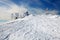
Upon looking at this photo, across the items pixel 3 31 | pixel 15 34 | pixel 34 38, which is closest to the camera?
pixel 34 38

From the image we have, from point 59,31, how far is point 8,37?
373cm

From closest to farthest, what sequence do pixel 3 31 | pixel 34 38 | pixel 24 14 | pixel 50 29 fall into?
pixel 34 38, pixel 3 31, pixel 50 29, pixel 24 14

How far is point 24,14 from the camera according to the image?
44.1 ft

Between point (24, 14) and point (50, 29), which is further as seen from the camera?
point (24, 14)

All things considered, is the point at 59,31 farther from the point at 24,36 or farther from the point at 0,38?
the point at 0,38

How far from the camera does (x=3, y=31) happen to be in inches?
308

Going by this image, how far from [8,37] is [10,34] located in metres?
0.44

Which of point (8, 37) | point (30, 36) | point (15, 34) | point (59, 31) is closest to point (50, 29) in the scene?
point (59, 31)

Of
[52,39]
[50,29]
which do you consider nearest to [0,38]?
[52,39]

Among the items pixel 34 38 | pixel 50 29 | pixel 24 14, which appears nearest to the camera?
pixel 34 38

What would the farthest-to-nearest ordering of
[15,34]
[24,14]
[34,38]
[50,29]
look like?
[24,14] → [50,29] → [15,34] → [34,38]

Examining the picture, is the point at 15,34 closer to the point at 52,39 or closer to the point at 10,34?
the point at 10,34

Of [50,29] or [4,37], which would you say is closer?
[4,37]

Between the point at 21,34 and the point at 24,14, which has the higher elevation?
the point at 24,14
